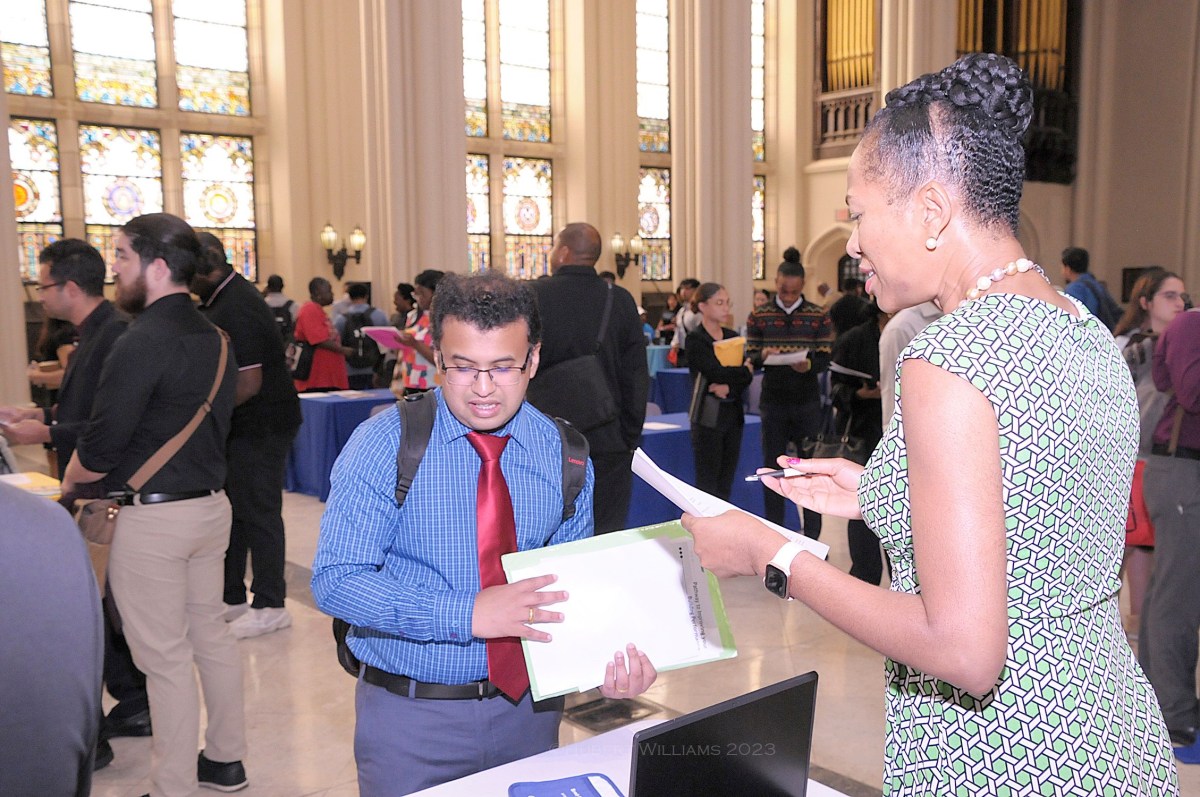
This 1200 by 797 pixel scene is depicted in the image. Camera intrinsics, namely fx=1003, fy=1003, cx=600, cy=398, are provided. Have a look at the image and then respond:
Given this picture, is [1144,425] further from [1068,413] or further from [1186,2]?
[1186,2]

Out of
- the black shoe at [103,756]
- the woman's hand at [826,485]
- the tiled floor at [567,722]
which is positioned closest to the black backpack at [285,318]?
the tiled floor at [567,722]

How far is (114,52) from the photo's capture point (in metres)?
13.1

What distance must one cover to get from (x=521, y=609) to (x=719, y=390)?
409 cm

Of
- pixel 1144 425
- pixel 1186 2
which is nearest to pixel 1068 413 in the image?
pixel 1144 425

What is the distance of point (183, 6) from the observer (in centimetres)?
1355

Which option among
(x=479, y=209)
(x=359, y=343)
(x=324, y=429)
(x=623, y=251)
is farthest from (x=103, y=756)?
(x=623, y=251)

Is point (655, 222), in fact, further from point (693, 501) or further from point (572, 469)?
point (693, 501)

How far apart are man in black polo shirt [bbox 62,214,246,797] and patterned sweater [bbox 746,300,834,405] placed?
3341 mm

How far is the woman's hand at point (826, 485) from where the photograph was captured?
1.50 metres

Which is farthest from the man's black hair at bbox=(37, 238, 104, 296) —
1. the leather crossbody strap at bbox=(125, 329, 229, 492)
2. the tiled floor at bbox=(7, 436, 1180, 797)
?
the tiled floor at bbox=(7, 436, 1180, 797)

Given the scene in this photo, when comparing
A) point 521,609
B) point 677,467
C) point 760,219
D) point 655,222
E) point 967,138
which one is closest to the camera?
point 967,138

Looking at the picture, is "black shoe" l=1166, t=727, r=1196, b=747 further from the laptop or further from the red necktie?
the red necktie

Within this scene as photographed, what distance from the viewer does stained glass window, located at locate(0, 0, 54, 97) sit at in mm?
12234

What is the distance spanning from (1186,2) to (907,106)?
18517 millimetres
